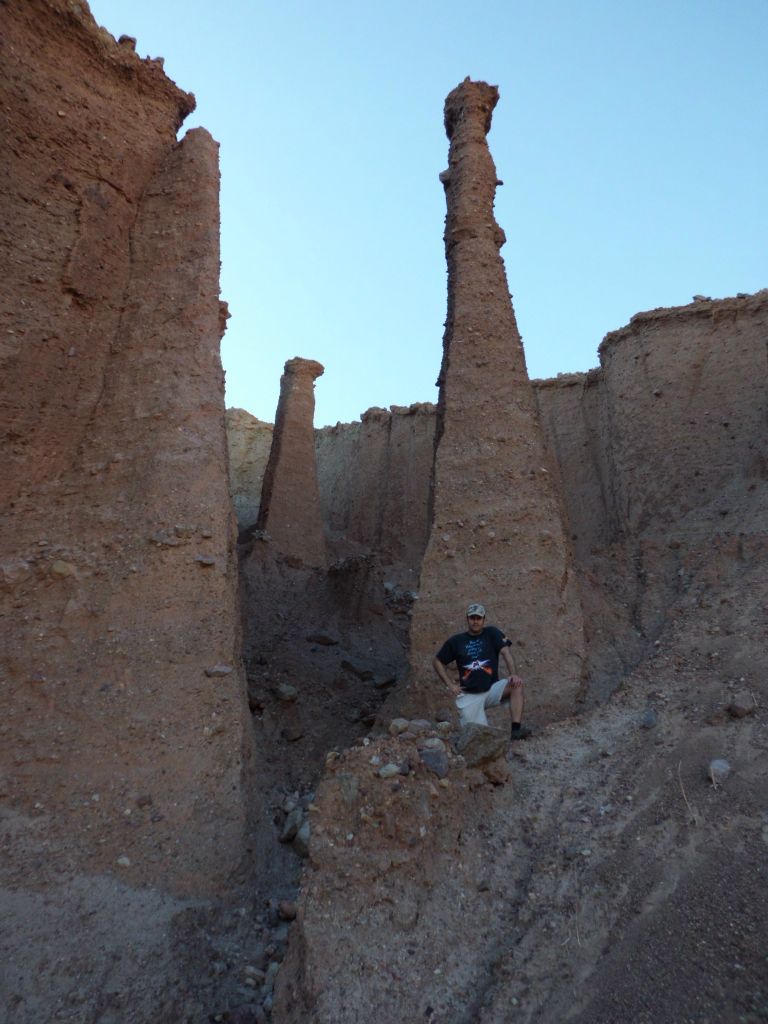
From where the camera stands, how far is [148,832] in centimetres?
462

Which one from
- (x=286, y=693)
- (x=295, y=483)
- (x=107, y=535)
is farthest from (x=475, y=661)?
(x=295, y=483)

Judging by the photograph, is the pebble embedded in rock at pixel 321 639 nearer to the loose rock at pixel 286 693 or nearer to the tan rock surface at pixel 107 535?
the loose rock at pixel 286 693

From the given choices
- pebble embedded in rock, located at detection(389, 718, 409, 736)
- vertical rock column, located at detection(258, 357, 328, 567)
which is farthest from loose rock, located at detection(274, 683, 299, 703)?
vertical rock column, located at detection(258, 357, 328, 567)

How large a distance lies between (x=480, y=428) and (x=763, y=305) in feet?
25.2

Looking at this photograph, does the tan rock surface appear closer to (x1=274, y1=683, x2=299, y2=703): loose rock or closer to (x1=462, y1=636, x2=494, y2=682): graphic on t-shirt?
(x1=462, y1=636, x2=494, y2=682): graphic on t-shirt

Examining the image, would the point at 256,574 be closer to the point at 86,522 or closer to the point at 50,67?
the point at 86,522

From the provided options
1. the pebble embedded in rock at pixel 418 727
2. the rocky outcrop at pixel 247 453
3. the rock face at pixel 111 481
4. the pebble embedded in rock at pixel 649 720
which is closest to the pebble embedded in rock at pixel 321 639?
the rock face at pixel 111 481

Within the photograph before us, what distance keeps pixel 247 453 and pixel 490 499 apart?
19.7 m

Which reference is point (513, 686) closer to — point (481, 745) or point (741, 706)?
point (481, 745)

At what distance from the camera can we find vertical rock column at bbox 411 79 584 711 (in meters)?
6.79

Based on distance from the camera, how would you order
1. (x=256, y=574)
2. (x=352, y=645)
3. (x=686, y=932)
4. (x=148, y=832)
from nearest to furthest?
(x=686, y=932) → (x=148, y=832) → (x=352, y=645) → (x=256, y=574)

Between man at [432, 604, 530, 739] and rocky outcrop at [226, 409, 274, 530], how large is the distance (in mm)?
18718

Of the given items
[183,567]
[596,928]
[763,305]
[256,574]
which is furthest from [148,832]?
[763,305]

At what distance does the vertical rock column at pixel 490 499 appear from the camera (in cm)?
679
